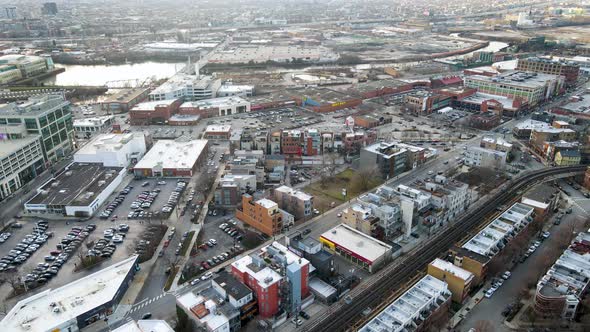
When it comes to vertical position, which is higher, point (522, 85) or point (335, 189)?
point (522, 85)

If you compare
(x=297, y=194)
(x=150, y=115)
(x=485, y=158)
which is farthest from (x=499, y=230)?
(x=150, y=115)

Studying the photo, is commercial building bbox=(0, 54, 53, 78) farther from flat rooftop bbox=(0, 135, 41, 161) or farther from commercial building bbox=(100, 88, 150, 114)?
flat rooftop bbox=(0, 135, 41, 161)

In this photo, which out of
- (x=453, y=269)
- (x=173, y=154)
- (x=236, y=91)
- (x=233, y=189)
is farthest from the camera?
(x=236, y=91)

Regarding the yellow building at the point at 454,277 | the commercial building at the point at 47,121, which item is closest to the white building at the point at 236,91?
the commercial building at the point at 47,121

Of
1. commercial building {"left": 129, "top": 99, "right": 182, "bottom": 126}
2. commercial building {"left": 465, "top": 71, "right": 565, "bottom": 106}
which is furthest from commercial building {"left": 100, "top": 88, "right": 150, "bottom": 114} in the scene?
commercial building {"left": 465, "top": 71, "right": 565, "bottom": 106}

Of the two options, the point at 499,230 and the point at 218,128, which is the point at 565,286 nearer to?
the point at 499,230

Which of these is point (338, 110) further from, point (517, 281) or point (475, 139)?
point (517, 281)
